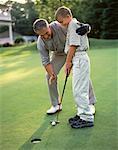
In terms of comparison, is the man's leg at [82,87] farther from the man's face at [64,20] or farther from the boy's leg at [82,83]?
the man's face at [64,20]

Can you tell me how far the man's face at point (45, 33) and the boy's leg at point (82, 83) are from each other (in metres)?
0.57

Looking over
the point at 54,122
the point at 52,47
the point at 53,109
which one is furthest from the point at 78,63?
the point at 53,109

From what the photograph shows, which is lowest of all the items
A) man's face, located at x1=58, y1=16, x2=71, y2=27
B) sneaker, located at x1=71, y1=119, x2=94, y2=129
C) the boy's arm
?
→ sneaker, located at x1=71, y1=119, x2=94, y2=129

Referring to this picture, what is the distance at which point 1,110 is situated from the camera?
6.16 metres

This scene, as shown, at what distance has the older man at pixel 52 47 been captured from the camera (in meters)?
5.07

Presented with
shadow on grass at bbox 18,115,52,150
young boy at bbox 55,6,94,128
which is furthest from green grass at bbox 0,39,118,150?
young boy at bbox 55,6,94,128

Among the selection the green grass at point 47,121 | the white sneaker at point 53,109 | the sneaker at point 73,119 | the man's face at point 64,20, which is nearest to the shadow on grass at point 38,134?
the green grass at point 47,121

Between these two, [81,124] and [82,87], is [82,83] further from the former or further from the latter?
[81,124]

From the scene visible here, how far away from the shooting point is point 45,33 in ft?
16.6

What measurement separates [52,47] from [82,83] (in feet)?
2.79

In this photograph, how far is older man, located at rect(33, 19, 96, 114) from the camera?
507 cm

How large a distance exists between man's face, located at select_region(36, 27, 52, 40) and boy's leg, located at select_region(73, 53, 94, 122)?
1.87 feet

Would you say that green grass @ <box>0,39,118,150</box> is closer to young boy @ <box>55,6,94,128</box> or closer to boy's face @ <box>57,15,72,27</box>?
young boy @ <box>55,6,94,128</box>

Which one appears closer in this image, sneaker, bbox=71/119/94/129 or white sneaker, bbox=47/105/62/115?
sneaker, bbox=71/119/94/129
